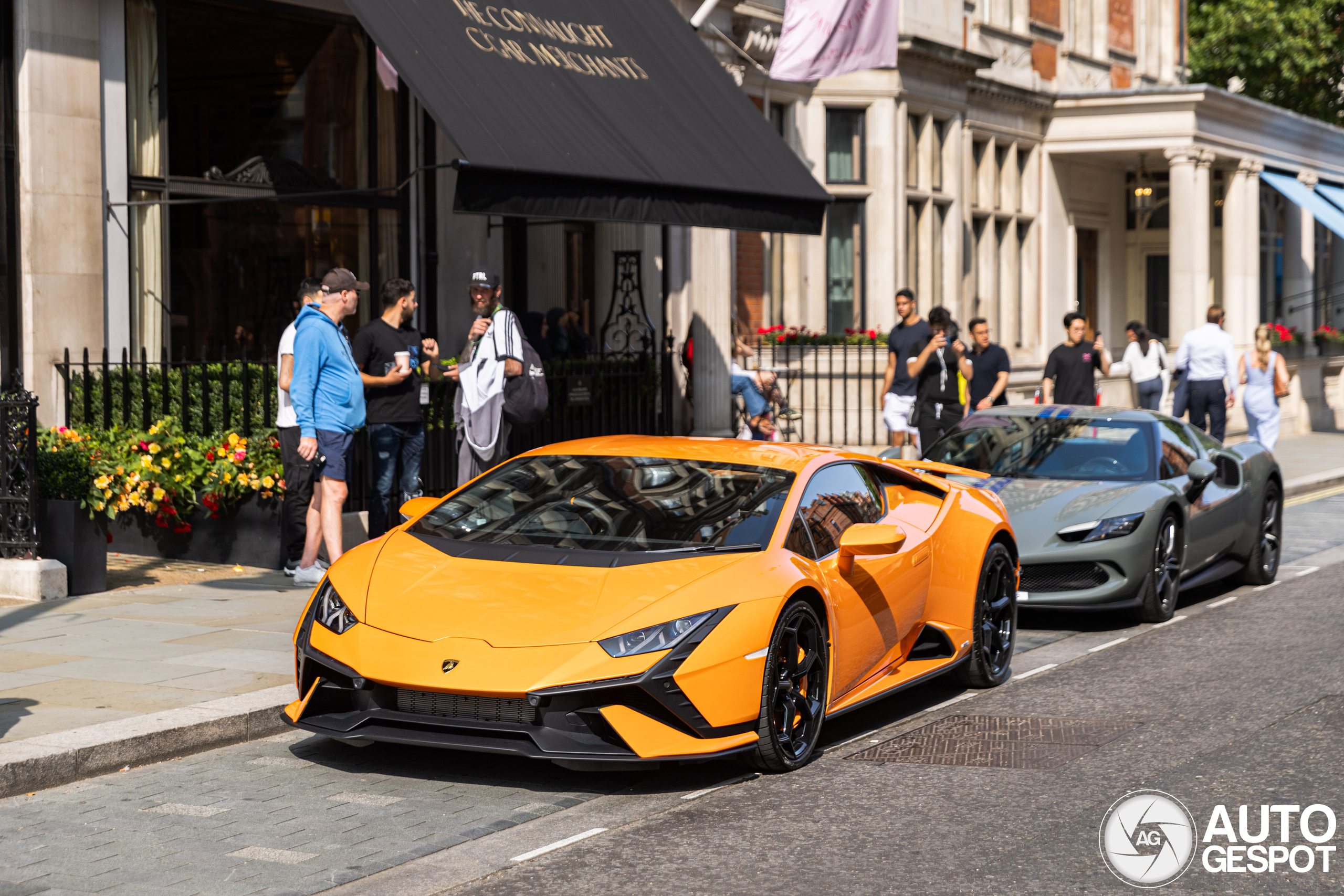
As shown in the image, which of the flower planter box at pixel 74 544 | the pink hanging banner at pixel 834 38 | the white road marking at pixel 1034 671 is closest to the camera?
the white road marking at pixel 1034 671

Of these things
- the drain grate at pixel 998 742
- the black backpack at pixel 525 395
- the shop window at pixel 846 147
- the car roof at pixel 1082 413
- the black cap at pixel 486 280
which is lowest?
the drain grate at pixel 998 742

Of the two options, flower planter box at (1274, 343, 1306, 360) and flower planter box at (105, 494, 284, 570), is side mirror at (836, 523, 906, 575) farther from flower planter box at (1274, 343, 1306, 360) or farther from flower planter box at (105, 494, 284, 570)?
flower planter box at (1274, 343, 1306, 360)

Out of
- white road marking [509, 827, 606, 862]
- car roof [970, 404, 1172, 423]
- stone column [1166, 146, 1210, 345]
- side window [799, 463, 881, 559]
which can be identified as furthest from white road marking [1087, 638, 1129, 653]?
stone column [1166, 146, 1210, 345]

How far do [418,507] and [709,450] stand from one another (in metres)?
1.37

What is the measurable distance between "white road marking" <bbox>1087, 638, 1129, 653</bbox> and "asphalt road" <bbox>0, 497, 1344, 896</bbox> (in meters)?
1.54

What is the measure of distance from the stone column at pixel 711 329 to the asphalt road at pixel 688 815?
30.8 feet

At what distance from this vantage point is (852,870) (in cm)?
514

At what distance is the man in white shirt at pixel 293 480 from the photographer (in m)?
10.5

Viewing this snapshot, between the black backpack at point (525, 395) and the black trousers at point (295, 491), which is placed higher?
the black backpack at point (525, 395)

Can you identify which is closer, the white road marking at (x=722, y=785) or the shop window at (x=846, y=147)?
the white road marking at (x=722, y=785)

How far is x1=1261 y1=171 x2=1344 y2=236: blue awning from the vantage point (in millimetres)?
29875

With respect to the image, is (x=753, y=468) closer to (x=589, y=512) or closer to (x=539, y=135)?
(x=589, y=512)

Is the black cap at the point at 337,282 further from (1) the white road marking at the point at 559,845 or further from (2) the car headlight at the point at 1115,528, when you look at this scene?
(1) the white road marking at the point at 559,845

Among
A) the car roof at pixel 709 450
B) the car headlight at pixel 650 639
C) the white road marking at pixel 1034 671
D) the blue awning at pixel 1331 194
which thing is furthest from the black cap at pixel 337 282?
the blue awning at pixel 1331 194
